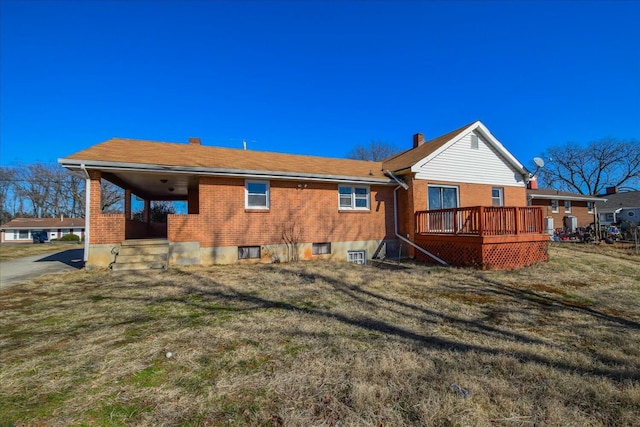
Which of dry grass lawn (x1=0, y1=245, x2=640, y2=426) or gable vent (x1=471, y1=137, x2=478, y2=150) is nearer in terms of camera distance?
dry grass lawn (x1=0, y1=245, x2=640, y2=426)

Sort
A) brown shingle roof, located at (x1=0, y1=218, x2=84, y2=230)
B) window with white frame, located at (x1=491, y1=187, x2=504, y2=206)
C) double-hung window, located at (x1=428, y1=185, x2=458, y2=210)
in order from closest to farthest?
double-hung window, located at (x1=428, y1=185, x2=458, y2=210), window with white frame, located at (x1=491, y1=187, x2=504, y2=206), brown shingle roof, located at (x1=0, y1=218, x2=84, y2=230)

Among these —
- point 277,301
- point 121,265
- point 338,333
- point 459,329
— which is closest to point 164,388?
point 338,333

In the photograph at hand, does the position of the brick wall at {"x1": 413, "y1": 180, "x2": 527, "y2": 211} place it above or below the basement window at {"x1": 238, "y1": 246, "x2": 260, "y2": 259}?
above

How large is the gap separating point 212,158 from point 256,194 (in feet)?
7.32

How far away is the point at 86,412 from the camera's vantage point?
102 inches

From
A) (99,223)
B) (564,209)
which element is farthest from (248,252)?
(564,209)

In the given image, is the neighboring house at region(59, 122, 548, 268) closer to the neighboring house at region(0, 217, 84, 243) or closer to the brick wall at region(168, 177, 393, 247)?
the brick wall at region(168, 177, 393, 247)

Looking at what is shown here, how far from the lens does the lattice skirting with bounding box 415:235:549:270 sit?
410 inches

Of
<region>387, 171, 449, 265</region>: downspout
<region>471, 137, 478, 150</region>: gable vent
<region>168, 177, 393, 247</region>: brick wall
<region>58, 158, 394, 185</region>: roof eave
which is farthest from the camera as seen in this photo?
<region>471, 137, 478, 150</region>: gable vent

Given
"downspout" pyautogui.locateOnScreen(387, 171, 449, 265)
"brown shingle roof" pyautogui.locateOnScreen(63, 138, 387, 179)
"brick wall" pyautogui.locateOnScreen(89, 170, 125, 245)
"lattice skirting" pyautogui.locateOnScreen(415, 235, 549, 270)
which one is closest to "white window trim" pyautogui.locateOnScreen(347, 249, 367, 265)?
"downspout" pyautogui.locateOnScreen(387, 171, 449, 265)

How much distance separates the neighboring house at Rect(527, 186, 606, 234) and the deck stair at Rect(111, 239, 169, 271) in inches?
1013

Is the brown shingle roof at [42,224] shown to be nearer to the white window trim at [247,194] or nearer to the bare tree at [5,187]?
the bare tree at [5,187]

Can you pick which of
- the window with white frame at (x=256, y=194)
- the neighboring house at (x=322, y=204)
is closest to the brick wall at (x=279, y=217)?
the neighboring house at (x=322, y=204)

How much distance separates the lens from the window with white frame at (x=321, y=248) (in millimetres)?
12654
